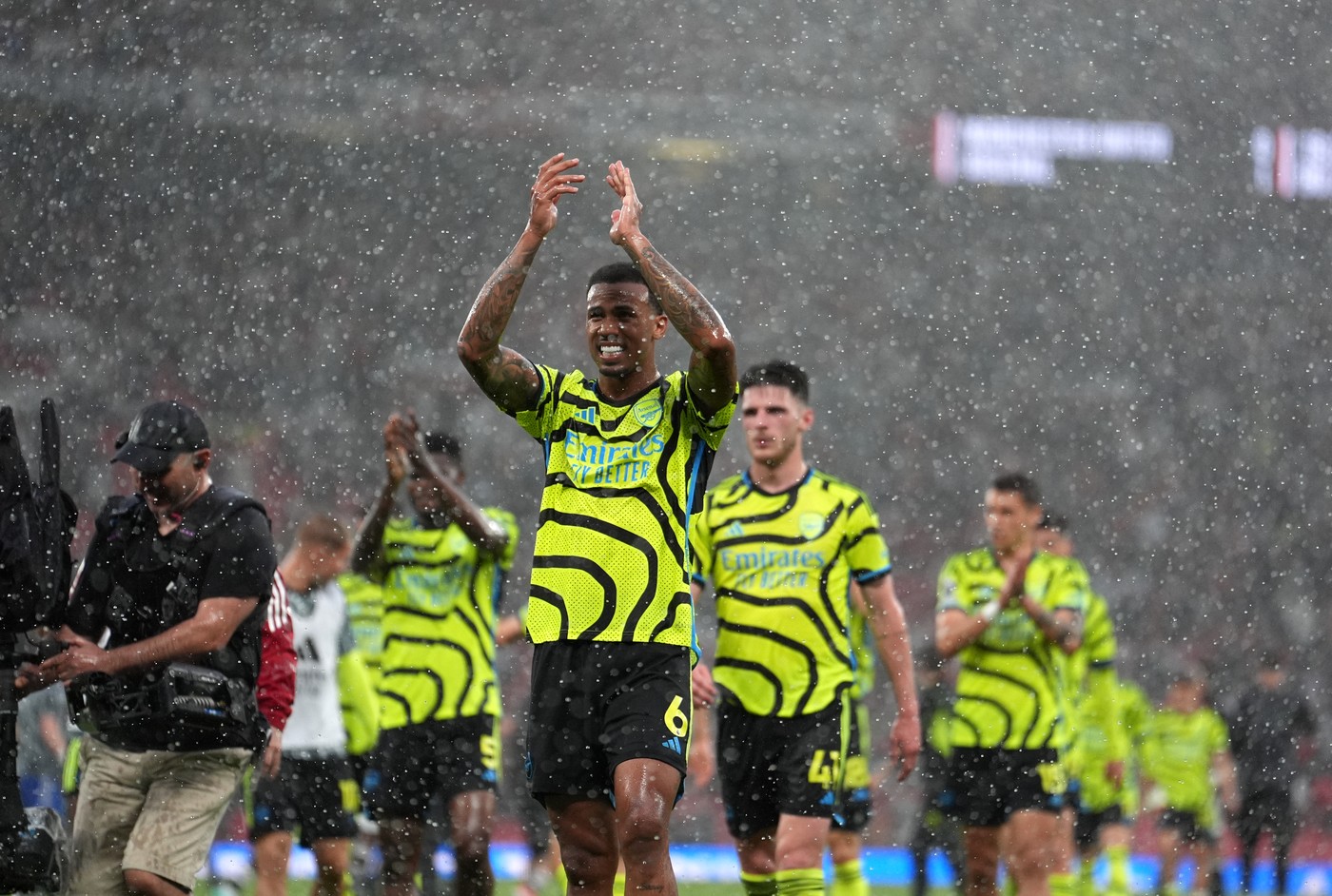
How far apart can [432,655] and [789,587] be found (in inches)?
59.1

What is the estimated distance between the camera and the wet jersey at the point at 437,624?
5992 mm

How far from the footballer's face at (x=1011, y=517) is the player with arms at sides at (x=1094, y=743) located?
0.29m

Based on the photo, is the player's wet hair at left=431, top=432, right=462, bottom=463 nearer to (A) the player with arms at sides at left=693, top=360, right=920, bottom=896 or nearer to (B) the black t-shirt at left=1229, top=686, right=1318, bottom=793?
(A) the player with arms at sides at left=693, top=360, right=920, bottom=896

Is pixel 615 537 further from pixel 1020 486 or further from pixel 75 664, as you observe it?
pixel 1020 486

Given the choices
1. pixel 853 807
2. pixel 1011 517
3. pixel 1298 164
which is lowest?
pixel 853 807

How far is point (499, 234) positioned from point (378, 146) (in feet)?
12.7

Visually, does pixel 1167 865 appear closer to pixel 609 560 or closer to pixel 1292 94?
pixel 609 560

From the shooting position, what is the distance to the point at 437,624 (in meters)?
6.05

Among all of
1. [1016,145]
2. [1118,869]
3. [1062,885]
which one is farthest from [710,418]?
[1016,145]

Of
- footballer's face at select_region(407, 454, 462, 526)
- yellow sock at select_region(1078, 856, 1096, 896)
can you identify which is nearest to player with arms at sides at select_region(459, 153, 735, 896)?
footballer's face at select_region(407, 454, 462, 526)

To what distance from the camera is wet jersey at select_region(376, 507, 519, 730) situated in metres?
5.99

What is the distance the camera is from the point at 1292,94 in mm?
28609

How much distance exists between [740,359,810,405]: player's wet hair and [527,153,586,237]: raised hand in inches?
56.4

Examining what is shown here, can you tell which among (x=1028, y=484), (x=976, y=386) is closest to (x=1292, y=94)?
(x=976, y=386)
